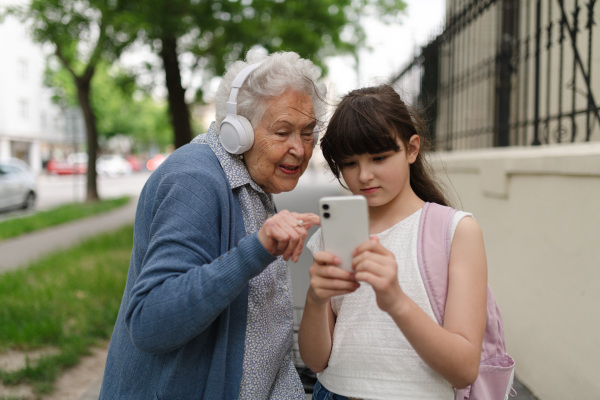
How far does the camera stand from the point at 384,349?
1419 millimetres

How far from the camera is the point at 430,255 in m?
1.38

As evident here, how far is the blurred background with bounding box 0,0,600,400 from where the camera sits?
8.48ft

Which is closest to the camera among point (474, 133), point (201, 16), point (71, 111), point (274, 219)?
point (274, 219)

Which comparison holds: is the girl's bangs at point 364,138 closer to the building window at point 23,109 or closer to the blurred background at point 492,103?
the blurred background at point 492,103

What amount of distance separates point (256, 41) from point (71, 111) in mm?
8030

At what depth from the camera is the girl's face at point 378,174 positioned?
4.79 feet

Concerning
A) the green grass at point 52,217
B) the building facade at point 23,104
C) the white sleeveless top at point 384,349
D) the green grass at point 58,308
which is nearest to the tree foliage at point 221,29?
the green grass at point 58,308

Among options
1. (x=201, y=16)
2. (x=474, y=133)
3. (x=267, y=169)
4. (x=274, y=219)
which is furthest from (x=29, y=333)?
(x=201, y=16)

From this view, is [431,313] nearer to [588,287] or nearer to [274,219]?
[274,219]

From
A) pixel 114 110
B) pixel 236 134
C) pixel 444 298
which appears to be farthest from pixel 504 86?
pixel 114 110

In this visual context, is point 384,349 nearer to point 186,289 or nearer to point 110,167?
point 186,289

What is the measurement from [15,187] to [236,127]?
1596cm

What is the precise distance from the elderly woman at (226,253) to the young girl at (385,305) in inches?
7.2

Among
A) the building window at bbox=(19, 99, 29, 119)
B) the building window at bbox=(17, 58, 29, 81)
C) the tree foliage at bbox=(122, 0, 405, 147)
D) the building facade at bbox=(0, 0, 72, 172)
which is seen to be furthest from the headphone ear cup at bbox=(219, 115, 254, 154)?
the building window at bbox=(19, 99, 29, 119)
